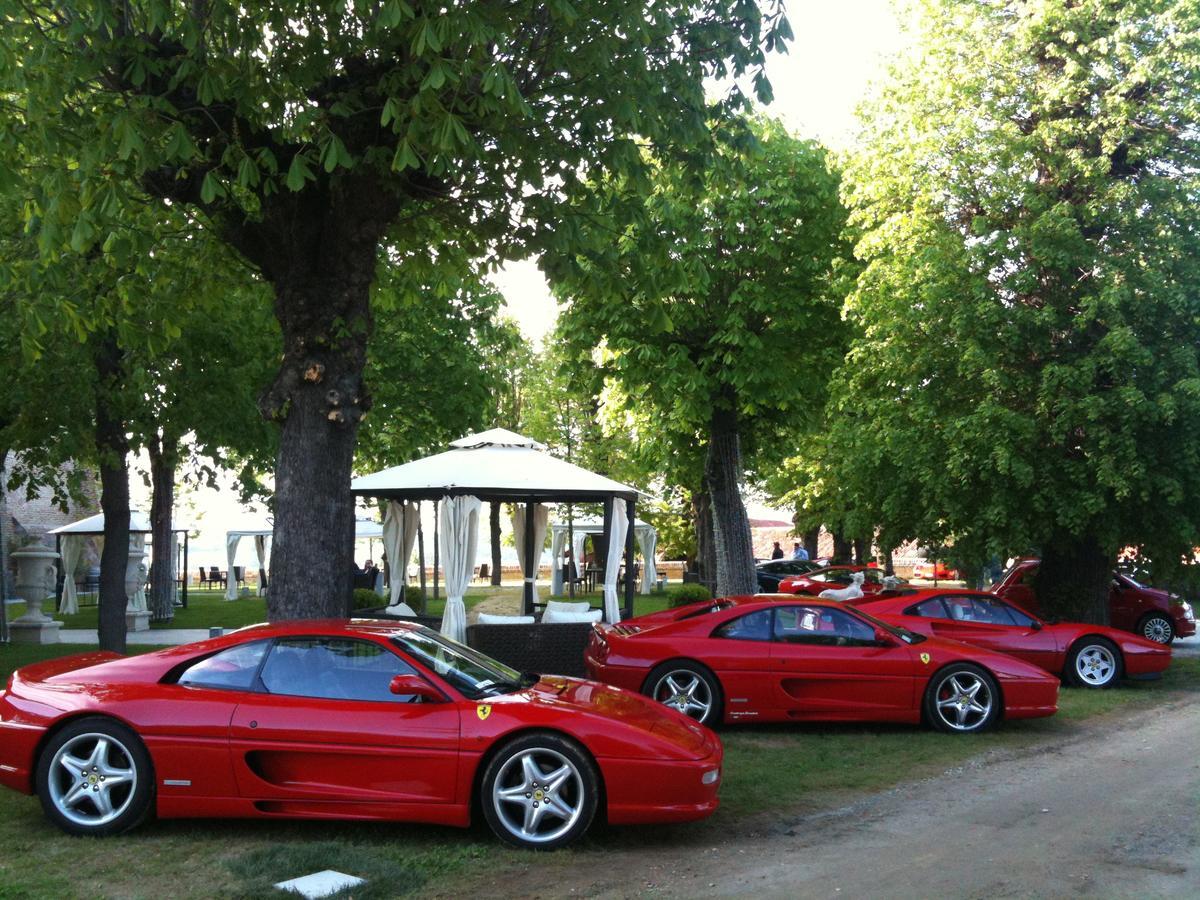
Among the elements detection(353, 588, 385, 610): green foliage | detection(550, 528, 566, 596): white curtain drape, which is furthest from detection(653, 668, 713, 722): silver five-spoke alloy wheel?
detection(550, 528, 566, 596): white curtain drape

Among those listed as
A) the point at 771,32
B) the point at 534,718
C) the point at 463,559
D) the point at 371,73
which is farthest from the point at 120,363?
the point at 534,718

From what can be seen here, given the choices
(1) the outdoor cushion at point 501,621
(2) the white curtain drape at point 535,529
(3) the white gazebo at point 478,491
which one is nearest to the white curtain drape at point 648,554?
(2) the white curtain drape at point 535,529

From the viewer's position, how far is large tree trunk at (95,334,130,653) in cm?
1612

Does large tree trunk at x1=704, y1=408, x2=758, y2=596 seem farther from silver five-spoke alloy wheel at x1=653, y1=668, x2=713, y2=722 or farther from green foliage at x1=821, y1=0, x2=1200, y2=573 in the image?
silver five-spoke alloy wheel at x1=653, y1=668, x2=713, y2=722

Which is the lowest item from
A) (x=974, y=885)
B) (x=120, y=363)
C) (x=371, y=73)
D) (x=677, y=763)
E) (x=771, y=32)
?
(x=974, y=885)

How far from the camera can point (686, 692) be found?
11.4 m

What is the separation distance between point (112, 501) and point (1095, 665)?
44.1 feet

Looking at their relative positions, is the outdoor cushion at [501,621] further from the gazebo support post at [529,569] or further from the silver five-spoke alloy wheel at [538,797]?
the silver five-spoke alloy wheel at [538,797]

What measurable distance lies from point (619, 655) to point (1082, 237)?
33.2 ft

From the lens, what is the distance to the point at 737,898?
20.2ft

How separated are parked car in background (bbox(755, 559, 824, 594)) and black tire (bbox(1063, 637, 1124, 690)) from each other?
18962 mm

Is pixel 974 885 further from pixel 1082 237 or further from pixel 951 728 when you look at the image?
pixel 1082 237

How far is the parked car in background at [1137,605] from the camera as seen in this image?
20094 millimetres

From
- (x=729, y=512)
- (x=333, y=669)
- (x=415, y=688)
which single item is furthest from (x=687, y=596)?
(x=415, y=688)
